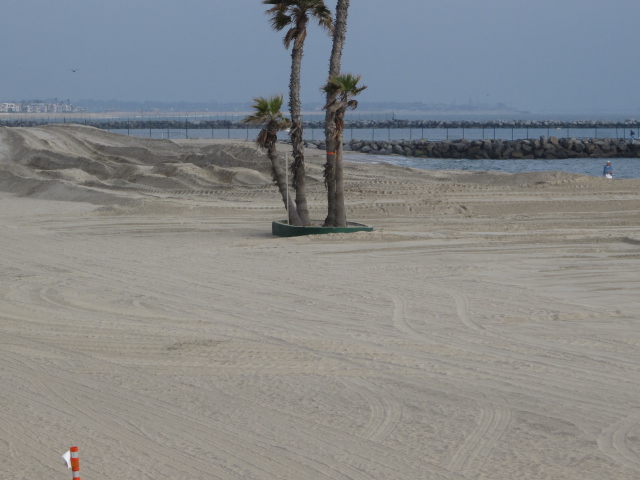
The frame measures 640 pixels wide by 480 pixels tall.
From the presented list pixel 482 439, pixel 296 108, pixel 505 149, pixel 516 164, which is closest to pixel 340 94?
pixel 296 108

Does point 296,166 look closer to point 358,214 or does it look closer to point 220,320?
point 358,214

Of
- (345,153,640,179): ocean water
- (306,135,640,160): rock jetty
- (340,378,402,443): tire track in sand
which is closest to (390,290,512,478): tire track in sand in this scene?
(340,378,402,443): tire track in sand

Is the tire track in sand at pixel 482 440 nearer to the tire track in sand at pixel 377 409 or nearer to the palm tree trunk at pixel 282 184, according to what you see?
the tire track in sand at pixel 377 409

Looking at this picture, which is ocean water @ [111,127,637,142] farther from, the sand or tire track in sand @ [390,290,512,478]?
tire track in sand @ [390,290,512,478]

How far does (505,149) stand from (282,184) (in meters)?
43.7

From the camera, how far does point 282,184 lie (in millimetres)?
18672

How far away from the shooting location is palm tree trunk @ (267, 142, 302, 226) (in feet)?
59.9

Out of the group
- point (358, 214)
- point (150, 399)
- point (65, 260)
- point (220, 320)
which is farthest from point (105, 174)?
point (150, 399)

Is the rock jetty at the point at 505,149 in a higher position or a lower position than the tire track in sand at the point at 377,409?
higher

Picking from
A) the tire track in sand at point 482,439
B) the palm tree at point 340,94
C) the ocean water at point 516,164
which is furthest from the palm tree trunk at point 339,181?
the ocean water at point 516,164

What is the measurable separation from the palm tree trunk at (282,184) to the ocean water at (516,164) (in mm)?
28048

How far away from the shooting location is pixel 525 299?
36.9 feet

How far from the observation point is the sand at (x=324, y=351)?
20.1 feet

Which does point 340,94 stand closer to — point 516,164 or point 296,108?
point 296,108
